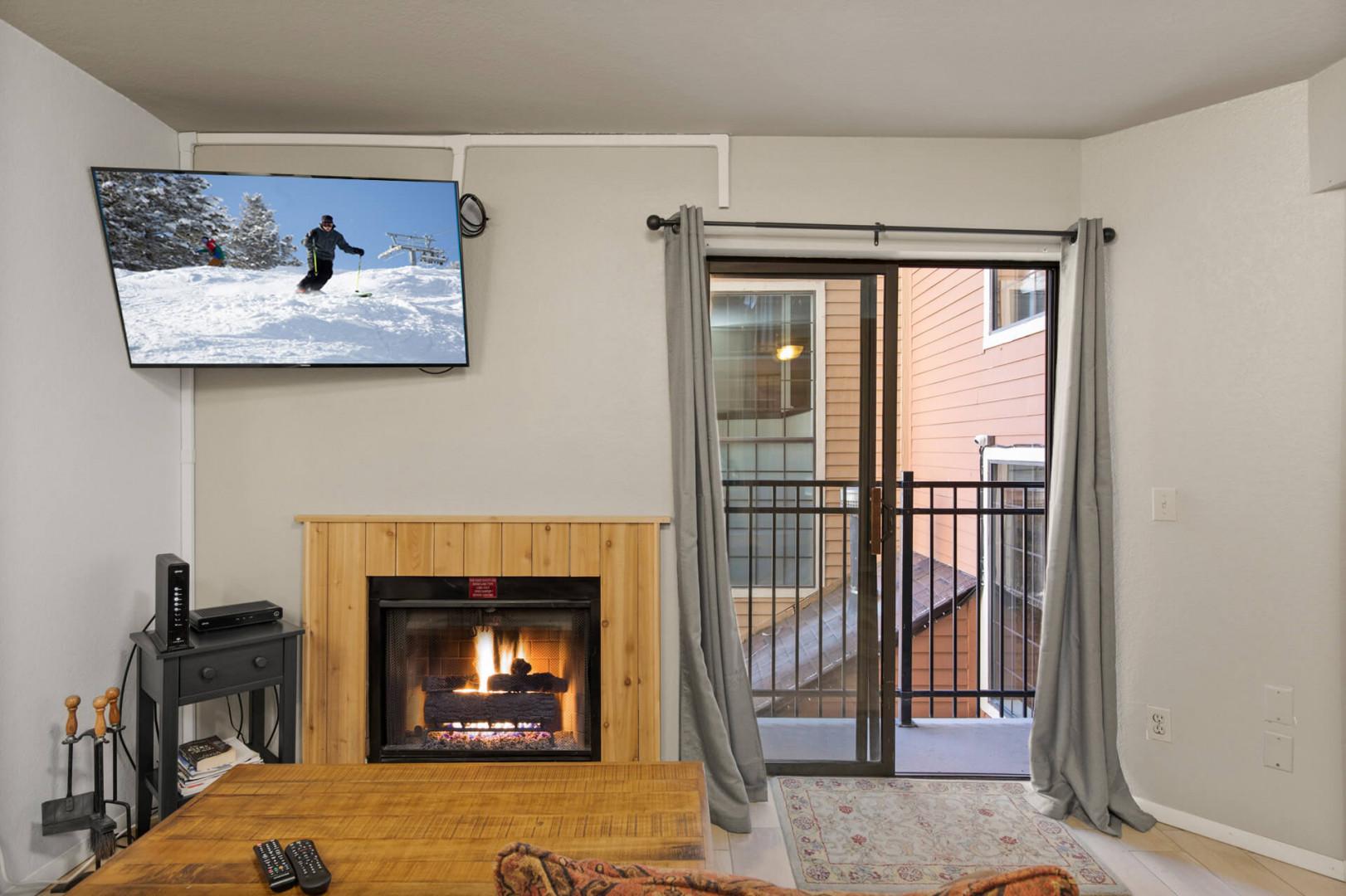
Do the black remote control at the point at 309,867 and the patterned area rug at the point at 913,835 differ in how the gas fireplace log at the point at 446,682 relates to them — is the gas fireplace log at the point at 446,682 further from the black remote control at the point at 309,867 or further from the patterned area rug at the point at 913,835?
the black remote control at the point at 309,867

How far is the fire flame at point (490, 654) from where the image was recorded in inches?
105

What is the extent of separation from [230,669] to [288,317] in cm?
112

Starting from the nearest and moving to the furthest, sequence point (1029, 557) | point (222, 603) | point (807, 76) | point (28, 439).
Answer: point (28, 439), point (807, 76), point (222, 603), point (1029, 557)

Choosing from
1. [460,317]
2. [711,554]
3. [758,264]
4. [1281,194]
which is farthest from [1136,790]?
[460,317]

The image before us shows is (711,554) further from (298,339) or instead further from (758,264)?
(298,339)

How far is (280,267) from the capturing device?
7.75 ft

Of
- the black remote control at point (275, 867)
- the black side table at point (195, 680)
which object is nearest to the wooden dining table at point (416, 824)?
the black remote control at point (275, 867)

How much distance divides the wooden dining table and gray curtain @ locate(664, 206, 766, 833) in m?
0.79

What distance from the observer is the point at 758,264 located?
2.75 m

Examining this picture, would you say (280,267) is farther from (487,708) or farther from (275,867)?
(275,867)

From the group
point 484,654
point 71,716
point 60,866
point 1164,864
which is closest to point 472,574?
point 484,654

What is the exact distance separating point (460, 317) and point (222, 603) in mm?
1383

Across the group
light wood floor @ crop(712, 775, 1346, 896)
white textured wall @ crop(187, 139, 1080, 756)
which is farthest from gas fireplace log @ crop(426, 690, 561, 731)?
light wood floor @ crop(712, 775, 1346, 896)

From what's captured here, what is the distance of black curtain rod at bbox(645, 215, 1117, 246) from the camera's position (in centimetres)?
260
